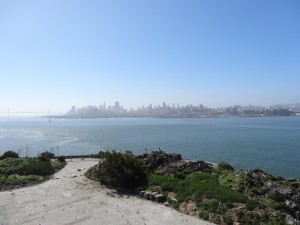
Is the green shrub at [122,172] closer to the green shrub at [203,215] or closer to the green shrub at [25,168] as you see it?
the green shrub at [203,215]

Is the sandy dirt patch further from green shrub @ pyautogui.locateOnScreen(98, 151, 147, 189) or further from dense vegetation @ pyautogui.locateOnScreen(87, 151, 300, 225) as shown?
dense vegetation @ pyautogui.locateOnScreen(87, 151, 300, 225)

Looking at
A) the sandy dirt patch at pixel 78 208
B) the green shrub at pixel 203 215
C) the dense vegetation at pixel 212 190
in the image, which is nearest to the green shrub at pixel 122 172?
the dense vegetation at pixel 212 190

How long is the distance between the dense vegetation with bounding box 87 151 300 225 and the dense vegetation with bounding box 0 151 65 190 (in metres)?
4.02

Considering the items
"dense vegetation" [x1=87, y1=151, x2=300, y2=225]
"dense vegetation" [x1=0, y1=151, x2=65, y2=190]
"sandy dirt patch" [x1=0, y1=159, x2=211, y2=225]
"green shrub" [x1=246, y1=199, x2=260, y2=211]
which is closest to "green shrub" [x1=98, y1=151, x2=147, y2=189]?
"dense vegetation" [x1=87, y1=151, x2=300, y2=225]

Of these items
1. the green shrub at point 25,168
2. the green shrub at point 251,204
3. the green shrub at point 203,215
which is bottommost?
the green shrub at point 203,215

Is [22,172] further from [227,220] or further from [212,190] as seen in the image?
[227,220]

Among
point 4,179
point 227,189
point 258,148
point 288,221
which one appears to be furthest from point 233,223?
point 258,148

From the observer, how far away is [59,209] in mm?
15289

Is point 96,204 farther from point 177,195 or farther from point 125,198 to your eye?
point 177,195

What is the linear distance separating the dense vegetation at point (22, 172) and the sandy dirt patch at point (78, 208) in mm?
1724

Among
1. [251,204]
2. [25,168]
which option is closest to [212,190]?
[251,204]

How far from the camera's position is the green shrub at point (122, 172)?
63.8 ft

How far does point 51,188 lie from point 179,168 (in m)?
9.16

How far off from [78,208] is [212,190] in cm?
709
